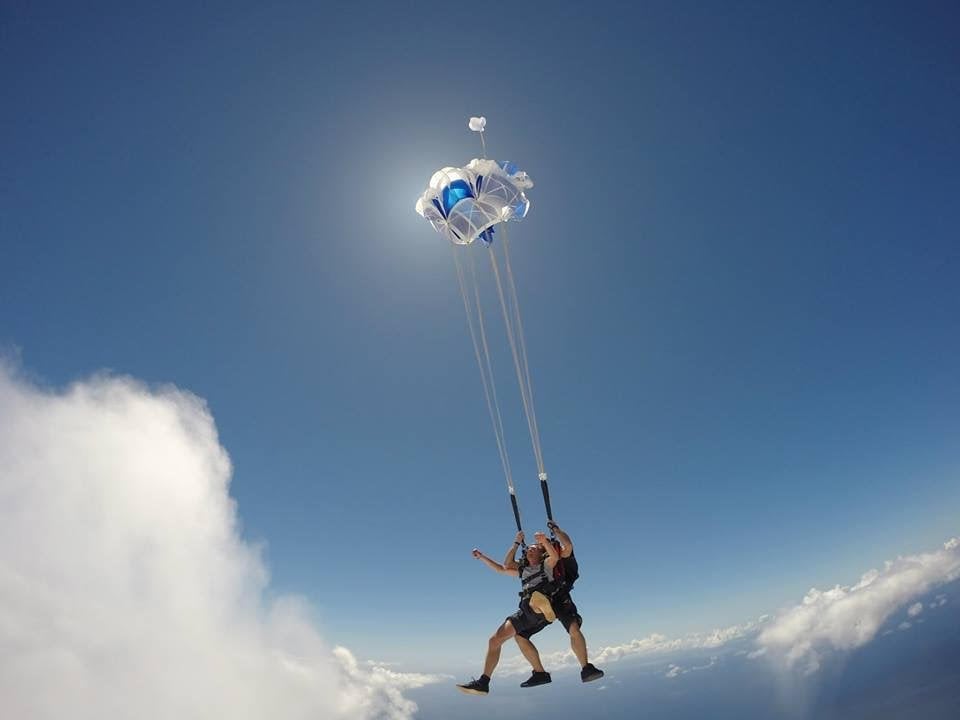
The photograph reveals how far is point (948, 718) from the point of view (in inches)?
7854

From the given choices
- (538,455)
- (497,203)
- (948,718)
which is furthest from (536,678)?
(948,718)

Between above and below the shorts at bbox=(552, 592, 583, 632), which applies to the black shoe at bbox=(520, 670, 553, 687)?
below

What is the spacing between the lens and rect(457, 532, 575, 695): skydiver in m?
8.24

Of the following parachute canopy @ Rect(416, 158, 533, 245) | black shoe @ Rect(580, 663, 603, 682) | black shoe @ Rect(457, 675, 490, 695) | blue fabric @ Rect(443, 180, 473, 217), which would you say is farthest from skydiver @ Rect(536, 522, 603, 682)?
blue fabric @ Rect(443, 180, 473, 217)

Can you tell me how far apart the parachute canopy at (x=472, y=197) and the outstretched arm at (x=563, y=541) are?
6.54 metres

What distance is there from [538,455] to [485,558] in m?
2.59

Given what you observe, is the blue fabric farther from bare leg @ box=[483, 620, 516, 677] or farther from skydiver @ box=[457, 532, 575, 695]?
bare leg @ box=[483, 620, 516, 677]

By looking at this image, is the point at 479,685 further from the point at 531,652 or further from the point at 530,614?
the point at 530,614

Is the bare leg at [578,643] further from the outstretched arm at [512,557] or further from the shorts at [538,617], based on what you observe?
the outstretched arm at [512,557]

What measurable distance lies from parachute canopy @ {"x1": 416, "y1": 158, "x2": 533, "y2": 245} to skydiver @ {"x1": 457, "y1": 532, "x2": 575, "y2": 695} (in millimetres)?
6927

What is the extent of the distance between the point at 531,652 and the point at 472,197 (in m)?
9.47

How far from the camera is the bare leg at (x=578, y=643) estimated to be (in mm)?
7954

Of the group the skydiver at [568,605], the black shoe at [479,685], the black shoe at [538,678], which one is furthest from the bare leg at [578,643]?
the black shoe at [479,685]

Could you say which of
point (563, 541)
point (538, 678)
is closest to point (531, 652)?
point (538, 678)
